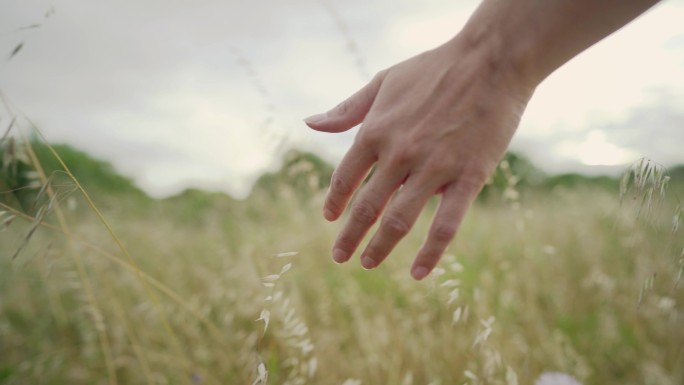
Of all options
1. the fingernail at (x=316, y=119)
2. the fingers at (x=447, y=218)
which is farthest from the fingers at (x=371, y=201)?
the fingernail at (x=316, y=119)

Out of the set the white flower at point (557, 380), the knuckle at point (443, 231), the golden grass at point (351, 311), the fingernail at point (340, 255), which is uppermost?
the knuckle at point (443, 231)

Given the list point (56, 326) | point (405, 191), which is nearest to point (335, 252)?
point (405, 191)

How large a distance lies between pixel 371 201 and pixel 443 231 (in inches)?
6.7

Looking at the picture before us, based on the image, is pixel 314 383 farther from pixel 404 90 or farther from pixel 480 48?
pixel 480 48

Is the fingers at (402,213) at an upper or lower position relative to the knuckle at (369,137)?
lower

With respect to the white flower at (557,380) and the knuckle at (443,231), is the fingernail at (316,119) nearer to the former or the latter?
the knuckle at (443,231)

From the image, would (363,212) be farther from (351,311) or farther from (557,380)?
(351,311)

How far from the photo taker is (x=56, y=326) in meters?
3.18

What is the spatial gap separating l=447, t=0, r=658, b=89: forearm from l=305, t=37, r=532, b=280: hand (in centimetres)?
3

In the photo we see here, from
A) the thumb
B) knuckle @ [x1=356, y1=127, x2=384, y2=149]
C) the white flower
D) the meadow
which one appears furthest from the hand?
the white flower

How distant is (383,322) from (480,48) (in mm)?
1513

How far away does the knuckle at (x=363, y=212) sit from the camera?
3.66 feet

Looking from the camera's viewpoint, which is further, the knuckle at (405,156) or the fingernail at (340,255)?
the fingernail at (340,255)

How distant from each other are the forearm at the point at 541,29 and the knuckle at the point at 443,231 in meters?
0.35
